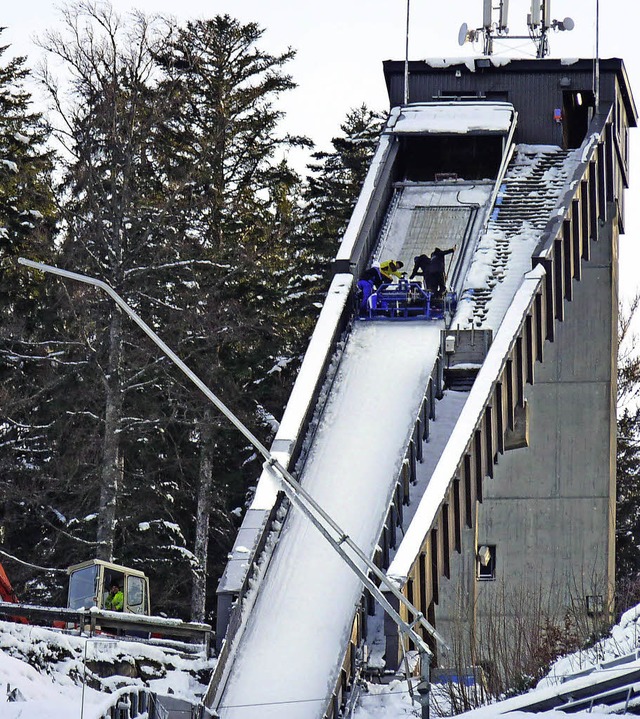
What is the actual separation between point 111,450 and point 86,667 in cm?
1197

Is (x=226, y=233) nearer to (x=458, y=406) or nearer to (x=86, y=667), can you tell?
(x=458, y=406)

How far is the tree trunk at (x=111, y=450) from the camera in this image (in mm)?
39594

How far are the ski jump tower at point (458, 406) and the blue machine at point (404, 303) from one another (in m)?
0.27

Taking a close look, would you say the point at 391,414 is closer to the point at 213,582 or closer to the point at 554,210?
the point at 554,210

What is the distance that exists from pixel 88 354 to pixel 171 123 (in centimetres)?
965

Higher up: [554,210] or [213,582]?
[554,210]

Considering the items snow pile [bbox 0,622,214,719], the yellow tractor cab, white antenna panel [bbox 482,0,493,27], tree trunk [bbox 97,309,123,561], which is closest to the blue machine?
tree trunk [bbox 97,309,123,561]

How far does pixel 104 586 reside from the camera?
3300 centimetres

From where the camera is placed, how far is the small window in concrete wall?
46.1 m

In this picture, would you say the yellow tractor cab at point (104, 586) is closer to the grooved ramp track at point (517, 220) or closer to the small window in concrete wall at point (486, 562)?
the grooved ramp track at point (517, 220)

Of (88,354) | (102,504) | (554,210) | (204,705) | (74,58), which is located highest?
(74,58)

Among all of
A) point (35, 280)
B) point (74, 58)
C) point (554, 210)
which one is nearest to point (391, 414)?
point (554, 210)

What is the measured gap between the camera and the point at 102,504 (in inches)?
1559

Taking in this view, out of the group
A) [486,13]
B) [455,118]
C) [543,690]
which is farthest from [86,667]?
[486,13]
